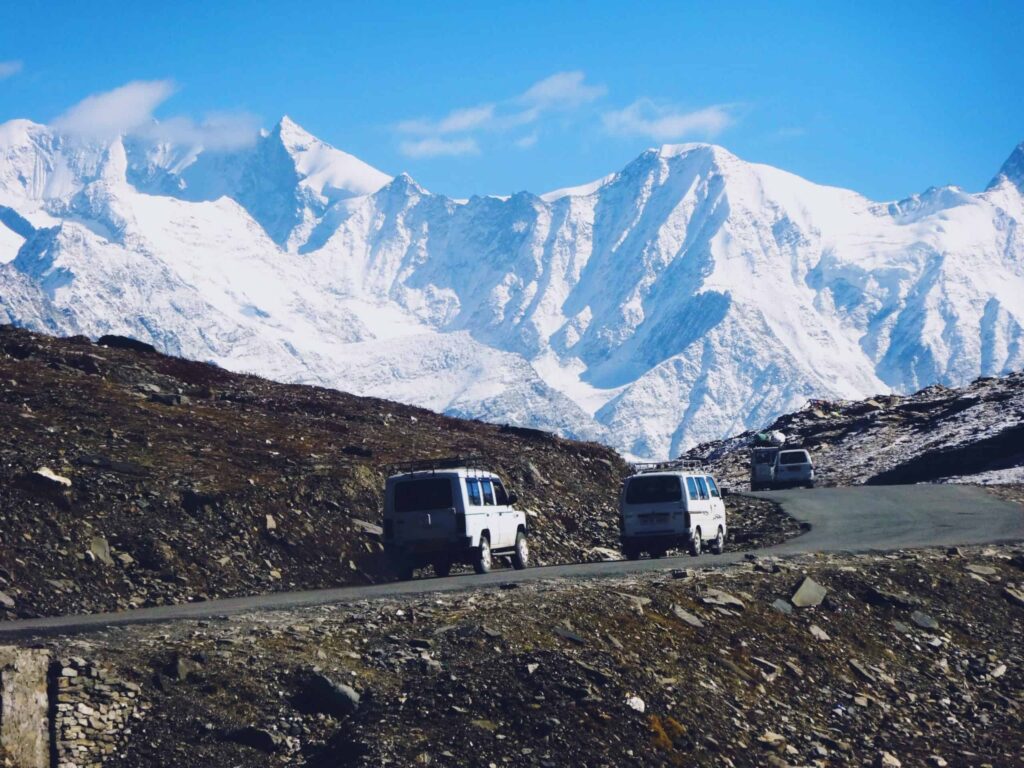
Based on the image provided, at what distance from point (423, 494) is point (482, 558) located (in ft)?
6.13

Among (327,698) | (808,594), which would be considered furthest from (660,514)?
(327,698)

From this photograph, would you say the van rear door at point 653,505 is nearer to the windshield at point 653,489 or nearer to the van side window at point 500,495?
the windshield at point 653,489

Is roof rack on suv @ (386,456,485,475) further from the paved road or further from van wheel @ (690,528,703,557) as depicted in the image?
van wheel @ (690,528,703,557)

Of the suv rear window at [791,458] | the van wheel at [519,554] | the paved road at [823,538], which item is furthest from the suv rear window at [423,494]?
the suv rear window at [791,458]

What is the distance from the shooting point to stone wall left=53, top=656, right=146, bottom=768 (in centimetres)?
1698

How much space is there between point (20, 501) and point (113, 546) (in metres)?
2.07

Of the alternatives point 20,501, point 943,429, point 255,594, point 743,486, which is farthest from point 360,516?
point 943,429

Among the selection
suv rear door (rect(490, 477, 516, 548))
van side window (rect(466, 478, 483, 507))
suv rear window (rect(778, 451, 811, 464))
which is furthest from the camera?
suv rear window (rect(778, 451, 811, 464))

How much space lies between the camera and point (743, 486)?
70.8 m

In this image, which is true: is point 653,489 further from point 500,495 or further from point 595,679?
point 595,679

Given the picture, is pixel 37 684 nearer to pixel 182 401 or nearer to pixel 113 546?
pixel 113 546

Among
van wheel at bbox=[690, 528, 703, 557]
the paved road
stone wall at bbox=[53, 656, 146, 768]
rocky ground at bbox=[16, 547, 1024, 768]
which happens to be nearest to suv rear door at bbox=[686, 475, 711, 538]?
van wheel at bbox=[690, 528, 703, 557]

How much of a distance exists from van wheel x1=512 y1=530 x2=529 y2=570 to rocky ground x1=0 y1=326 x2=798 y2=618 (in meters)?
3.10

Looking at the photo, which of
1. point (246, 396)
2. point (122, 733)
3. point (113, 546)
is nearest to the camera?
point (122, 733)
